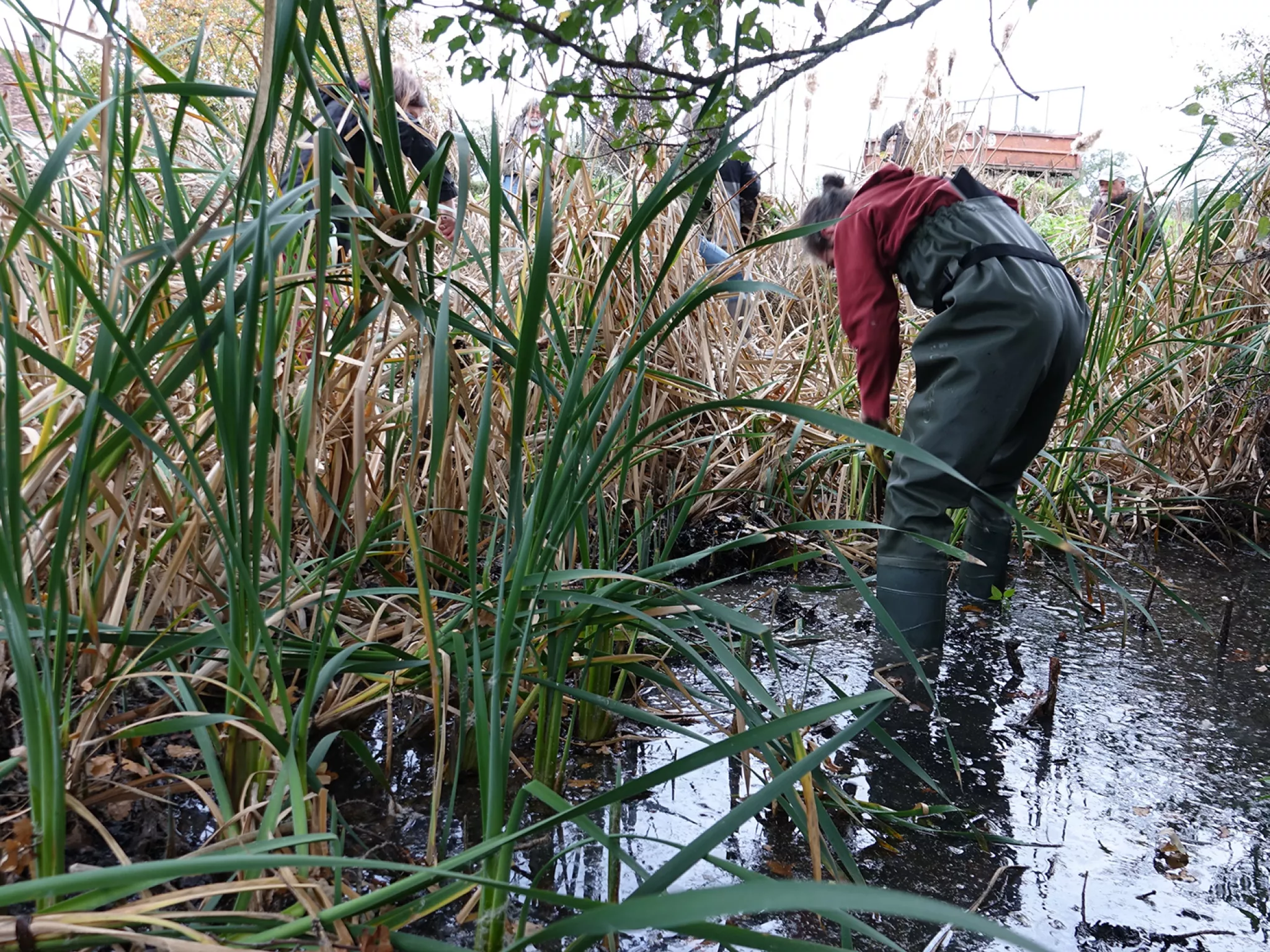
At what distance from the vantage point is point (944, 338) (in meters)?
2.34

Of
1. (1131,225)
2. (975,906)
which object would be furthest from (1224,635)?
(1131,225)

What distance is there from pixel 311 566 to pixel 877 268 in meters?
1.74

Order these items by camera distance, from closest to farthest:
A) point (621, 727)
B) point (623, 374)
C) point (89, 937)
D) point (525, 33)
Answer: point (89, 937)
point (525, 33)
point (621, 727)
point (623, 374)

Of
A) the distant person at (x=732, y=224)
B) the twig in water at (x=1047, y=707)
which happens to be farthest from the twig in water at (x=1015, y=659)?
the distant person at (x=732, y=224)

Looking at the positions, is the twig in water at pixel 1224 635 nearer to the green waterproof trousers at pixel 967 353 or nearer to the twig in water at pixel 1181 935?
the green waterproof trousers at pixel 967 353

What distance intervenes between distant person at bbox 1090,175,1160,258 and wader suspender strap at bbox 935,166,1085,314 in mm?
689

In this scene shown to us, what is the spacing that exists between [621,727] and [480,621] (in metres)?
0.43

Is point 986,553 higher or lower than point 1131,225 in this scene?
lower

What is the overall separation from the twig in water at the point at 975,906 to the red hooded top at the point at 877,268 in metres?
1.37

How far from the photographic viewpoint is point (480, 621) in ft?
4.71

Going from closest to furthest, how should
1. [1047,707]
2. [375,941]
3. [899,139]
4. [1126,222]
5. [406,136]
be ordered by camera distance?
[375,941]
[1047,707]
[406,136]
[1126,222]
[899,139]

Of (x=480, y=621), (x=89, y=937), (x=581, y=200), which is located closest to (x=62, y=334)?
(x=480, y=621)

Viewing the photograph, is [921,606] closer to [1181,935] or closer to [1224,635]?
[1224,635]

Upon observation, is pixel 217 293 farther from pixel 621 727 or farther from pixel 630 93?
pixel 621 727
